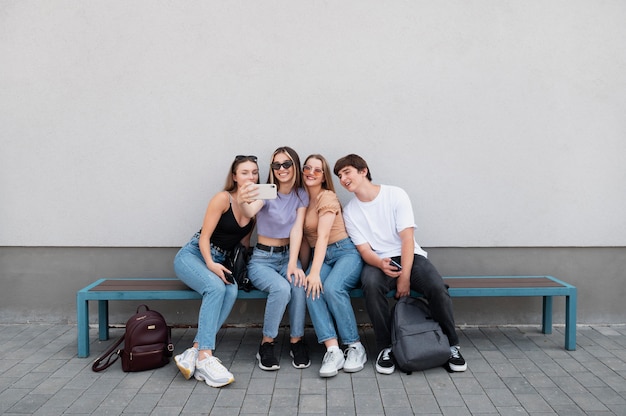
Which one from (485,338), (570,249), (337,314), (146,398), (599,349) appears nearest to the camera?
(146,398)

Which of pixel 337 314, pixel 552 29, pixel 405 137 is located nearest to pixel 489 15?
pixel 552 29

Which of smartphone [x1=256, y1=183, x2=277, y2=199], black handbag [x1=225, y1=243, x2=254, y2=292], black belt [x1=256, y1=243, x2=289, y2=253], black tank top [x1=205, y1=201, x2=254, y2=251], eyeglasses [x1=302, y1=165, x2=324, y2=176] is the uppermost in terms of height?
eyeglasses [x1=302, y1=165, x2=324, y2=176]

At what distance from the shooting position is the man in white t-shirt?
4043 mm

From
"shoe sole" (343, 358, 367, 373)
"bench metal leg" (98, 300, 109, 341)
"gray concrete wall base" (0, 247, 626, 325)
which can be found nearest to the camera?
"shoe sole" (343, 358, 367, 373)

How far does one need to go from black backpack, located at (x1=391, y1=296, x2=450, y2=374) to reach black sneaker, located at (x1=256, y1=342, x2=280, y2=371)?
885 mm

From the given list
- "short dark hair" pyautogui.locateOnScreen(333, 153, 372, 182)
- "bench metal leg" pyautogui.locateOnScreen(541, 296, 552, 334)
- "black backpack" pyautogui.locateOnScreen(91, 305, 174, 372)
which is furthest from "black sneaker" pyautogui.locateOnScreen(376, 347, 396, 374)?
"bench metal leg" pyautogui.locateOnScreen(541, 296, 552, 334)

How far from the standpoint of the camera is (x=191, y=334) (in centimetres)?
483

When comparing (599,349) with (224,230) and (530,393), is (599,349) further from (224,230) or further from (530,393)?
(224,230)

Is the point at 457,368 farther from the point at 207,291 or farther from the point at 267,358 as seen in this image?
the point at 207,291

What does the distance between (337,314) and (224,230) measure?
1124mm

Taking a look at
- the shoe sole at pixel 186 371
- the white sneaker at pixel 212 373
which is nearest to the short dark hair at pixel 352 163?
the white sneaker at pixel 212 373

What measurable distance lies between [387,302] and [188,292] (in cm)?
158

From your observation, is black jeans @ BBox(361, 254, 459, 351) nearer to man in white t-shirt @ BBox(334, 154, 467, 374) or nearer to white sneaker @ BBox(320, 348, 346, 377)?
man in white t-shirt @ BBox(334, 154, 467, 374)

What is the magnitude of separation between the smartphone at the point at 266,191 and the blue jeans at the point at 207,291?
62cm
